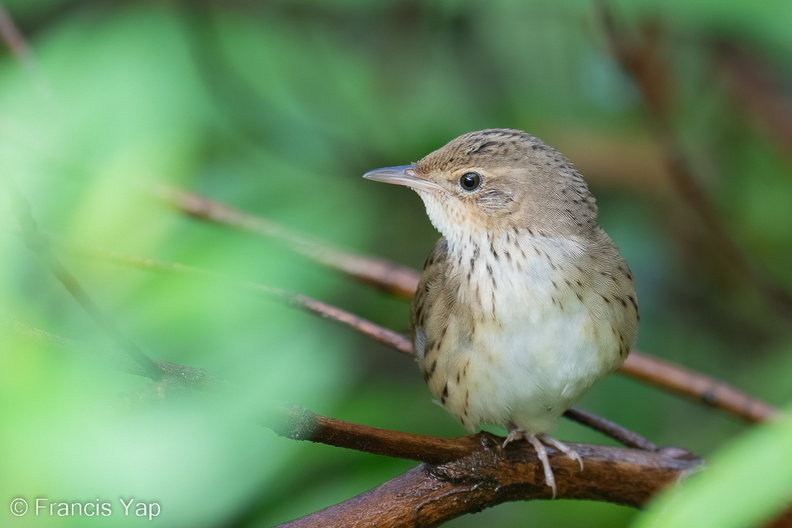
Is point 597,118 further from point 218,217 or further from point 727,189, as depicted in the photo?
point 218,217

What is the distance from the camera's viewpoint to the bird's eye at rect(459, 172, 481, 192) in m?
2.88

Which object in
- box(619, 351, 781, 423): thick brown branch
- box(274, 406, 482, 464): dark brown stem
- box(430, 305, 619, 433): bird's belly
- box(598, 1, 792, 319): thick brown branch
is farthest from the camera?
box(598, 1, 792, 319): thick brown branch

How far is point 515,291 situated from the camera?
8.56 ft

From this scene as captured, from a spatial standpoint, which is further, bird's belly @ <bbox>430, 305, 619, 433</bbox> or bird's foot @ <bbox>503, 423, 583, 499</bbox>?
bird's belly @ <bbox>430, 305, 619, 433</bbox>

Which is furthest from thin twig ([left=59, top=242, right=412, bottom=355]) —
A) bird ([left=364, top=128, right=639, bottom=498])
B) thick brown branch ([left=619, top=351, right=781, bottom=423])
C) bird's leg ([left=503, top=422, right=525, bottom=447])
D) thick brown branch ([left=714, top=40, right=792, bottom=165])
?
thick brown branch ([left=714, top=40, right=792, bottom=165])

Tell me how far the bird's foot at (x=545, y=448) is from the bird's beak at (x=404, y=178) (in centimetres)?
82

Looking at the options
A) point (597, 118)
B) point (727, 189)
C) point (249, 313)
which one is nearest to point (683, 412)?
point (727, 189)

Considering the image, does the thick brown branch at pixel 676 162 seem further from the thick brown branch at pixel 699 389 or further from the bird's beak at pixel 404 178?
the bird's beak at pixel 404 178

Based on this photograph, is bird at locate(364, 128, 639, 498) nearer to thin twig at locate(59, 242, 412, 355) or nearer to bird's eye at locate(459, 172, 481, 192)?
bird's eye at locate(459, 172, 481, 192)

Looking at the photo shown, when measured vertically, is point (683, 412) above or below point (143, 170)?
above

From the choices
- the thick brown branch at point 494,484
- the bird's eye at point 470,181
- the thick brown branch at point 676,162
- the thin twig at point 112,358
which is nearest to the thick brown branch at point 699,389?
the thick brown branch at point 494,484

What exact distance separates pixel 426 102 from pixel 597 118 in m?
0.93

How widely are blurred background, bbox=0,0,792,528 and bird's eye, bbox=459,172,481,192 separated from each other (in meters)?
0.56

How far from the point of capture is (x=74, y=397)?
1.17 meters
